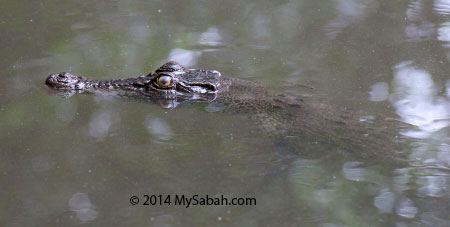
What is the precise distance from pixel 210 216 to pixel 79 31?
13.3 ft

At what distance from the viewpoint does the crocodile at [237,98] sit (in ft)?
Answer: 17.2

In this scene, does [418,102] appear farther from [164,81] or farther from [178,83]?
[164,81]

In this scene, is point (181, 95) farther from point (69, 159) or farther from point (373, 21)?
point (373, 21)

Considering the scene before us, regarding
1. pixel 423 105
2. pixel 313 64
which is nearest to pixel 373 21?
pixel 313 64

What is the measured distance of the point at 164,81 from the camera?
571cm

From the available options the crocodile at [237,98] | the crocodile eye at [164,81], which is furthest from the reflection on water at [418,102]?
the crocodile eye at [164,81]

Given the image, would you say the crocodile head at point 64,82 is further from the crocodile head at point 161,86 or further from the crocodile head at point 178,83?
the crocodile head at point 178,83

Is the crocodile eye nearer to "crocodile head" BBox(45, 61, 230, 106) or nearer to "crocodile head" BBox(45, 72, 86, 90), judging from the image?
"crocodile head" BBox(45, 61, 230, 106)

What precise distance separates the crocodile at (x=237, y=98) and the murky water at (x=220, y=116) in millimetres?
132

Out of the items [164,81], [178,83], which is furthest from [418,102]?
[164,81]

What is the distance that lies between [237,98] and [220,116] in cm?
35

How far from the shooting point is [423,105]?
18.3 ft

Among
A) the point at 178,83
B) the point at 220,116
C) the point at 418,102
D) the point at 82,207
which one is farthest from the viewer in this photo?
the point at 178,83

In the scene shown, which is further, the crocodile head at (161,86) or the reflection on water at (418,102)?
the crocodile head at (161,86)
